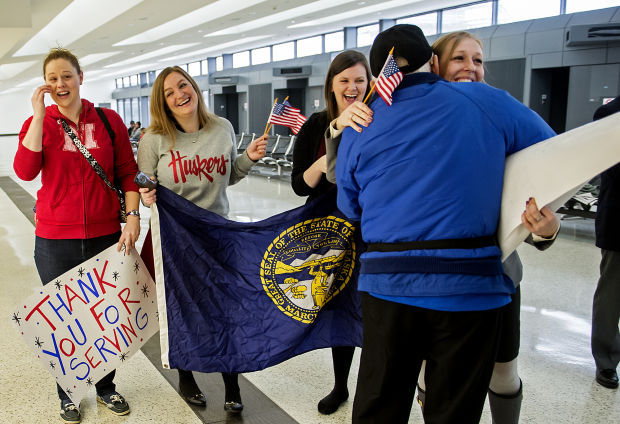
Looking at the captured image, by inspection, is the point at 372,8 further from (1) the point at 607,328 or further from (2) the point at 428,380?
(2) the point at 428,380

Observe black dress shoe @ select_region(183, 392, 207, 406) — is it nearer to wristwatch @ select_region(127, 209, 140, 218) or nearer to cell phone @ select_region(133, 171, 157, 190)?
wristwatch @ select_region(127, 209, 140, 218)

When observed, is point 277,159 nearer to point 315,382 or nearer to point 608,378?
point 315,382

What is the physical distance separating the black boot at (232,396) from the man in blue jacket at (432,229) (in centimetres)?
123

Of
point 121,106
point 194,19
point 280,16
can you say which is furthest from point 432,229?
point 121,106

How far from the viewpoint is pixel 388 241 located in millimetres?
1586

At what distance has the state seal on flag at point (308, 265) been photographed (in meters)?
2.52

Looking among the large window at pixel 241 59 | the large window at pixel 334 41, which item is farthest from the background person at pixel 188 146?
the large window at pixel 241 59

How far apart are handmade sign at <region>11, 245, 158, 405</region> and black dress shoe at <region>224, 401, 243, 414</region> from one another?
0.54 metres

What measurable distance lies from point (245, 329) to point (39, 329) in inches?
37.5

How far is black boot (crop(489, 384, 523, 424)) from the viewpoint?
2.05m

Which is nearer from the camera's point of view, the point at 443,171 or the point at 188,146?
the point at 443,171

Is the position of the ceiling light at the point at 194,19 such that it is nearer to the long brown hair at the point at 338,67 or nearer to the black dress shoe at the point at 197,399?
the long brown hair at the point at 338,67

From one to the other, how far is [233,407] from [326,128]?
1.47 meters

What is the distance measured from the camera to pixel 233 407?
2742 mm
